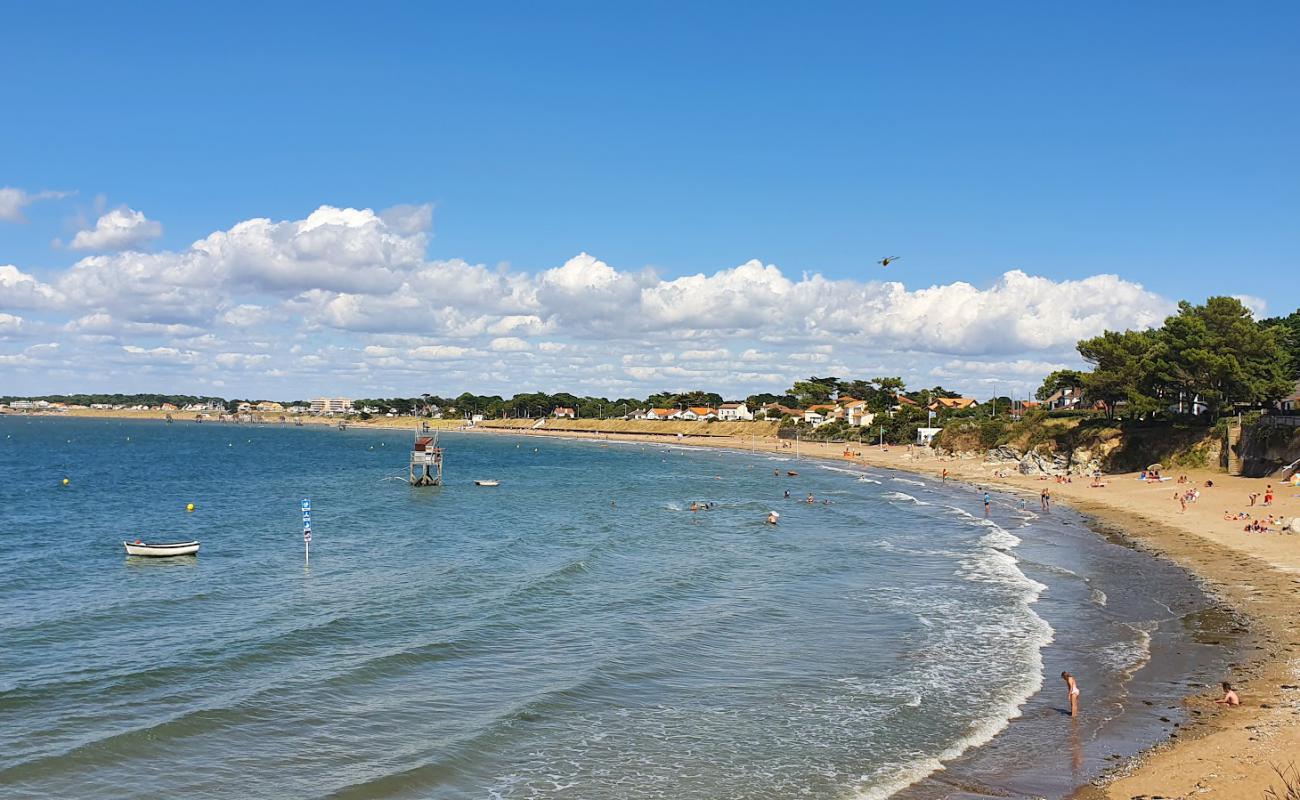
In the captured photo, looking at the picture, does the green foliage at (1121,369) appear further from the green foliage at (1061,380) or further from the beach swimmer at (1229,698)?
the beach swimmer at (1229,698)

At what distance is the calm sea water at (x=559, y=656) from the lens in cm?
1711

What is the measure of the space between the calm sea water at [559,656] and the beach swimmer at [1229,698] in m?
1.42

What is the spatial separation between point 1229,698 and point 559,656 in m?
15.9

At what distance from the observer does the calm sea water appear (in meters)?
17.1

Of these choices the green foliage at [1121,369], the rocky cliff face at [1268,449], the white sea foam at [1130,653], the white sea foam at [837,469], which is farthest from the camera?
the white sea foam at [837,469]

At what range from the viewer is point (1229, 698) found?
1933 centimetres

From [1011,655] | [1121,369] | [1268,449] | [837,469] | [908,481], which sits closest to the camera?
[1011,655]

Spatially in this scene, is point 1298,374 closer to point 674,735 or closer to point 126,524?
point 674,735

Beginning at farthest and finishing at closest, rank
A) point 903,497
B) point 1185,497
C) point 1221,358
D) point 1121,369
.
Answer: point 1121,369 < point 903,497 < point 1221,358 < point 1185,497

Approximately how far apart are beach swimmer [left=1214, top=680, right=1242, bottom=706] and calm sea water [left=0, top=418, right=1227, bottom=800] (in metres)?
1.42

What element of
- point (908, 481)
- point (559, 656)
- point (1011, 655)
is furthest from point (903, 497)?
point (559, 656)

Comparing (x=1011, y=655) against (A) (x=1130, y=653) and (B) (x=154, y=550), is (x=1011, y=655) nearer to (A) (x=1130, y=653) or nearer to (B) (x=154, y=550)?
(A) (x=1130, y=653)

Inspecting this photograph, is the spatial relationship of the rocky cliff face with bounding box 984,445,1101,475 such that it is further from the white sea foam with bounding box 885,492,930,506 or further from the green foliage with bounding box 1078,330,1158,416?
the white sea foam with bounding box 885,492,930,506

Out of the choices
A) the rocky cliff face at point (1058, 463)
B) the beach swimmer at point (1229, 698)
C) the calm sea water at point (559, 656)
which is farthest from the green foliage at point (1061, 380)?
the beach swimmer at point (1229, 698)
